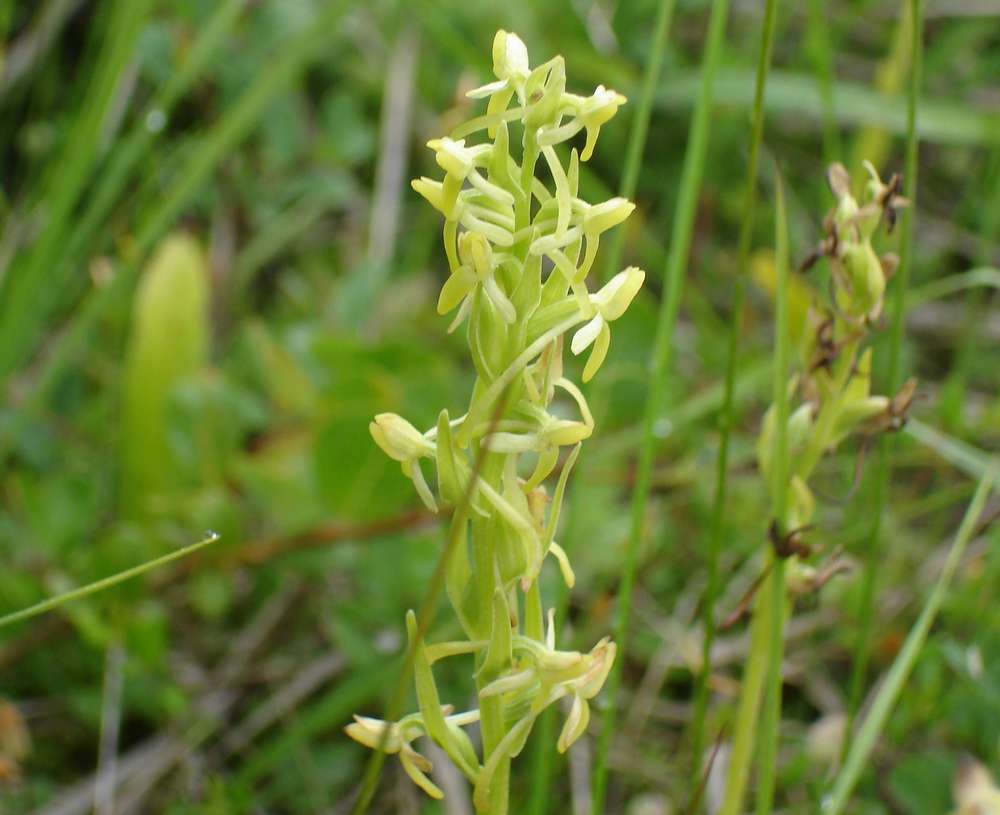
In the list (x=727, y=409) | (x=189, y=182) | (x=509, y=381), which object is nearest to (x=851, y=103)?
(x=189, y=182)

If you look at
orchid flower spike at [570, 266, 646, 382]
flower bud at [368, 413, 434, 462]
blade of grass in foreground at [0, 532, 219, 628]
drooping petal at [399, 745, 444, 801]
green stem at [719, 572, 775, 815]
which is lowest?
green stem at [719, 572, 775, 815]

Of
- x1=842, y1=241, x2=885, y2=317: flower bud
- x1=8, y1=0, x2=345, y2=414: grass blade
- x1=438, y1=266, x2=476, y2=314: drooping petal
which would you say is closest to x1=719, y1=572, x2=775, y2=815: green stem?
x1=842, y1=241, x2=885, y2=317: flower bud

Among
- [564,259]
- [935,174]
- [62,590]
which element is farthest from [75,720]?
[935,174]

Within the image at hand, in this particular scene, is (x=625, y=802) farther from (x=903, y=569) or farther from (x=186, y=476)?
(x=186, y=476)

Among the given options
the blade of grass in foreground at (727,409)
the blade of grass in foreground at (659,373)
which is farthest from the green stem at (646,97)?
the blade of grass in foreground at (727,409)

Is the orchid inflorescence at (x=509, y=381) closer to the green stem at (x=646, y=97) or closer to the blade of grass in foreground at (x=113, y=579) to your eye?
the blade of grass in foreground at (x=113, y=579)

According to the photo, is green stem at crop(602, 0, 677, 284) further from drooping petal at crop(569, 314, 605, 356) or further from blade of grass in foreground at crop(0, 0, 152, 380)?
blade of grass in foreground at crop(0, 0, 152, 380)
